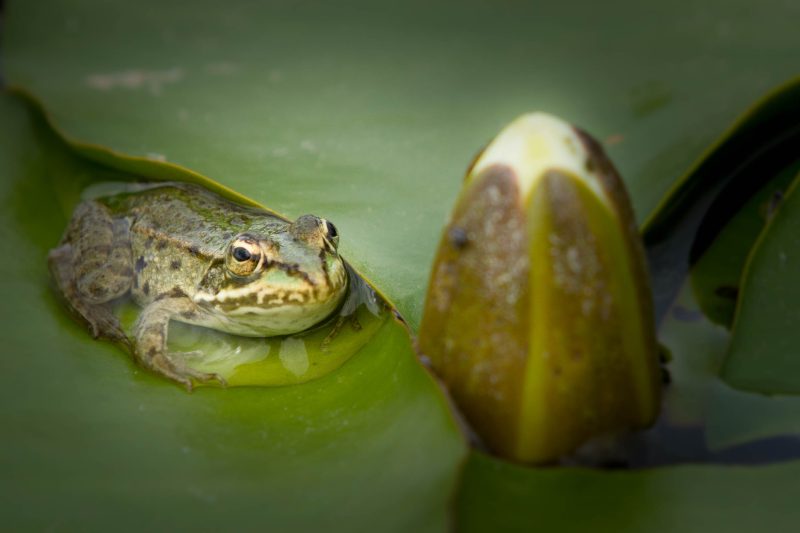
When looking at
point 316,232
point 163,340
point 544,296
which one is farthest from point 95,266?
point 544,296

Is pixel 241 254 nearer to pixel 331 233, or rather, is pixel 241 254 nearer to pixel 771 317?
pixel 331 233

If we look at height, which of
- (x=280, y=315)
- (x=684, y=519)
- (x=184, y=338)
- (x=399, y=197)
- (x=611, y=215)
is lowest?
(x=184, y=338)

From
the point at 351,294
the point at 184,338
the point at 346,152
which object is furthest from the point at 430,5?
the point at 184,338

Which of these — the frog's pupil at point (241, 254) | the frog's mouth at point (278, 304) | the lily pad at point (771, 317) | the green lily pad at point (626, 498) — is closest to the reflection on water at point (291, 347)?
the frog's mouth at point (278, 304)

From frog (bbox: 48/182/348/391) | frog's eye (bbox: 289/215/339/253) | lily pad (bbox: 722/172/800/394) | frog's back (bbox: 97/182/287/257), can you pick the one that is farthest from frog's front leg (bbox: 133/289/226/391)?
lily pad (bbox: 722/172/800/394)

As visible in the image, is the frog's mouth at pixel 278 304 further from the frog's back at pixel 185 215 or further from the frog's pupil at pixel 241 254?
the frog's back at pixel 185 215

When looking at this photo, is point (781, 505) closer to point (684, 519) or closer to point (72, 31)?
point (684, 519)
